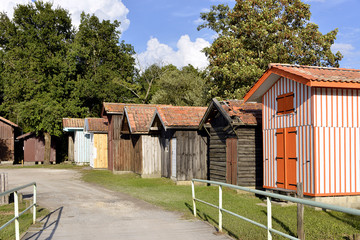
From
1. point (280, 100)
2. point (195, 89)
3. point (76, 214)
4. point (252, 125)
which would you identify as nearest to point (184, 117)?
point (252, 125)

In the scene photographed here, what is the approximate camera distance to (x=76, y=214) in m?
11.1

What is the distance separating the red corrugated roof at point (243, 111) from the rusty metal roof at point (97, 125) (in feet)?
48.2

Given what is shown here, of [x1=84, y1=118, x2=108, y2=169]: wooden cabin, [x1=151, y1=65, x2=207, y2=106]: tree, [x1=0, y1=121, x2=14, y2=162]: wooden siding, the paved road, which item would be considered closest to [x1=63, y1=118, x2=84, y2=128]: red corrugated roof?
[x1=84, y1=118, x2=108, y2=169]: wooden cabin

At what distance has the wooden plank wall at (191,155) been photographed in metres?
20.2

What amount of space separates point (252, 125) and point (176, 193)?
459 cm

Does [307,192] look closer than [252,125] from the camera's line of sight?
Yes

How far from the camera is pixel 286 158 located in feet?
46.5

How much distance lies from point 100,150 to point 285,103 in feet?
63.5

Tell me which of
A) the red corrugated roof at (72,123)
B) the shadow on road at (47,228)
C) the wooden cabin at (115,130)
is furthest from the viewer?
the red corrugated roof at (72,123)

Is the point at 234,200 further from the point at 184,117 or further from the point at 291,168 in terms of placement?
the point at 184,117

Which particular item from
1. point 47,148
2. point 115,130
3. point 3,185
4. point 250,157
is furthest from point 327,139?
point 47,148

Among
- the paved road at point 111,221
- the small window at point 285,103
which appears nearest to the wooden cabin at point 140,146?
the paved road at point 111,221

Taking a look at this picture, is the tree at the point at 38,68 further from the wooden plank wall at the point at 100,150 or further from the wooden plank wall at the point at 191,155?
the wooden plank wall at the point at 191,155

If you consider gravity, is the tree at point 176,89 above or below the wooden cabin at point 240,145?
above
